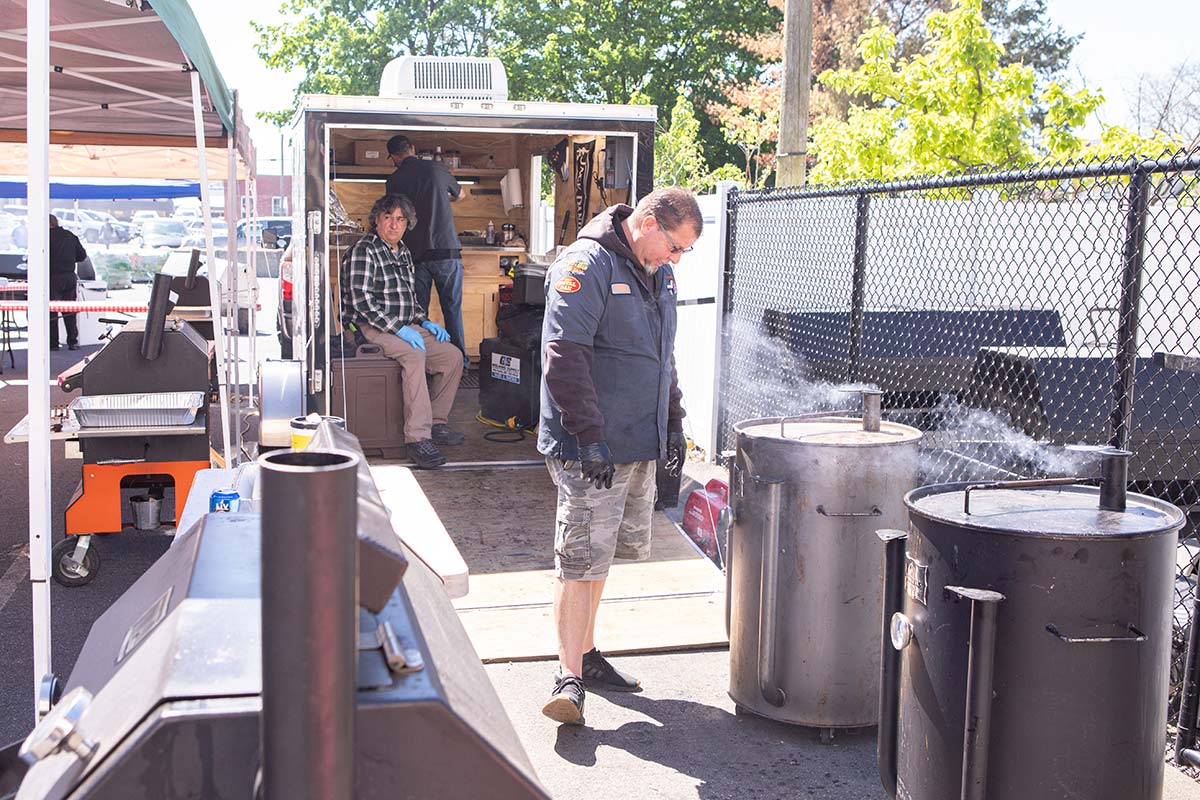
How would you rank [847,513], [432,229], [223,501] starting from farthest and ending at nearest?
1. [432,229]
2. [847,513]
3. [223,501]

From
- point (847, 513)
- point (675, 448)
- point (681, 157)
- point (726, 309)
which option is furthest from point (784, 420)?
point (681, 157)

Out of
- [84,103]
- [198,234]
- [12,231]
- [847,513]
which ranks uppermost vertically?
[198,234]

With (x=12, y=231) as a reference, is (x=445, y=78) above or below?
above

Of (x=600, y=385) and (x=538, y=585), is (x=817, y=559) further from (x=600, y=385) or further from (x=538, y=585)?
(x=538, y=585)

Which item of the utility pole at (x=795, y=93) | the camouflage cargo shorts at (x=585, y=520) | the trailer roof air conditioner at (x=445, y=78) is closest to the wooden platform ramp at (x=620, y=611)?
the camouflage cargo shorts at (x=585, y=520)

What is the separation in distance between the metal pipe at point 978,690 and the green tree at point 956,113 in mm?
10745

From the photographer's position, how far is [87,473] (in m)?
5.65

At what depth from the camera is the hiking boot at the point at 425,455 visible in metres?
7.89

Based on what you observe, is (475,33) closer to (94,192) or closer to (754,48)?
(754,48)

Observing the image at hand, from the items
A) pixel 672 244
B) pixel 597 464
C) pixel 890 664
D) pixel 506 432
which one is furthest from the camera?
pixel 506 432

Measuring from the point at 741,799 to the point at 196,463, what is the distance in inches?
142

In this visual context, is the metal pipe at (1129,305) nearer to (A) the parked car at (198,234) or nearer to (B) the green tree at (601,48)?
(B) the green tree at (601,48)

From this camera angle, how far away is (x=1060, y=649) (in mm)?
2621

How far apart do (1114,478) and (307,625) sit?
7.63 feet
